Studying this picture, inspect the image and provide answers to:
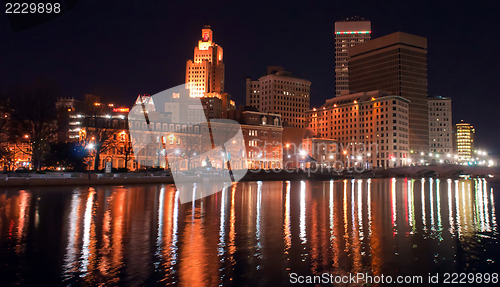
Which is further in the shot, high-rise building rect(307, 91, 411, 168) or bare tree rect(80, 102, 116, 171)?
high-rise building rect(307, 91, 411, 168)

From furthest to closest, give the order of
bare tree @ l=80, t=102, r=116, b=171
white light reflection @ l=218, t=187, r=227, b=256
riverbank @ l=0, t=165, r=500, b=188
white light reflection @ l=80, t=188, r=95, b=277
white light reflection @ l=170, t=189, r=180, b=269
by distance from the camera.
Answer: bare tree @ l=80, t=102, r=116, b=171
riverbank @ l=0, t=165, r=500, b=188
white light reflection @ l=218, t=187, r=227, b=256
white light reflection @ l=170, t=189, r=180, b=269
white light reflection @ l=80, t=188, r=95, b=277

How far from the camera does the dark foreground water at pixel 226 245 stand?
13102mm

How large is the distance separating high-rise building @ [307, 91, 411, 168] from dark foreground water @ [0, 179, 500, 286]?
484ft

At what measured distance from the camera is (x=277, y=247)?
17.1m

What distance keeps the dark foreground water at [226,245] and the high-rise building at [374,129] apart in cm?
14738

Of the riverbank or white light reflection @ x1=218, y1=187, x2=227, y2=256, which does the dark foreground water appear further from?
the riverbank

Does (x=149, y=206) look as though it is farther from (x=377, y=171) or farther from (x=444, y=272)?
(x=377, y=171)

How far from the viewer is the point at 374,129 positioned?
181250 mm

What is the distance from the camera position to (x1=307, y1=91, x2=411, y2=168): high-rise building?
174625mm

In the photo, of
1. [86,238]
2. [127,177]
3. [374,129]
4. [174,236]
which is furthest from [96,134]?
[374,129]

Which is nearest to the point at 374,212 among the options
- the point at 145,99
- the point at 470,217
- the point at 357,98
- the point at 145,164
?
the point at 470,217

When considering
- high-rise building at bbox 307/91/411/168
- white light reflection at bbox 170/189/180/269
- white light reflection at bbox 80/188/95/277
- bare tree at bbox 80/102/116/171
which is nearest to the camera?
white light reflection at bbox 80/188/95/277

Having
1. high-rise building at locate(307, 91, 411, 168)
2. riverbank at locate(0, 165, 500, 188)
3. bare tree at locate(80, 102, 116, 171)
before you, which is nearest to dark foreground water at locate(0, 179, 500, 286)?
riverbank at locate(0, 165, 500, 188)

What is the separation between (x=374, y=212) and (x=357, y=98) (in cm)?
17230
